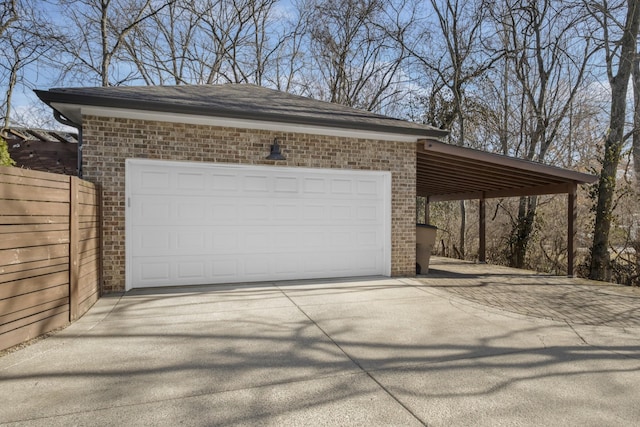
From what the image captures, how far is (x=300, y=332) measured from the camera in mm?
4461

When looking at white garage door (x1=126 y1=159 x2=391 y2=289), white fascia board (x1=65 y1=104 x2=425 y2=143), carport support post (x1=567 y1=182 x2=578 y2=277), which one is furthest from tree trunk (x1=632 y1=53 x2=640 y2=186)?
white garage door (x1=126 y1=159 x2=391 y2=289)

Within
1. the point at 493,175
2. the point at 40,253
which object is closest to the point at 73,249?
the point at 40,253

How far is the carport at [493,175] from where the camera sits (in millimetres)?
7844

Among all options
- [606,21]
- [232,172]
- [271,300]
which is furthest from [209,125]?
[606,21]

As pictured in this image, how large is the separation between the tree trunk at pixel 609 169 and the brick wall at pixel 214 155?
18.9 feet

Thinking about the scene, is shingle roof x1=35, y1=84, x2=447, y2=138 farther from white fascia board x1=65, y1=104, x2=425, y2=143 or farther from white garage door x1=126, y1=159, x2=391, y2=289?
white garage door x1=126, y1=159, x2=391, y2=289

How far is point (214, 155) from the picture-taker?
268 inches

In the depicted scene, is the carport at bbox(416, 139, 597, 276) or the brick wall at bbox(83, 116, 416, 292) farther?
the carport at bbox(416, 139, 597, 276)

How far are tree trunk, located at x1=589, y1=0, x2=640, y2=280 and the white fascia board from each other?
6013 mm

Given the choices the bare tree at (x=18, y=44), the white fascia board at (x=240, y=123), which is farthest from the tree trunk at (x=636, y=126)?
the bare tree at (x=18, y=44)

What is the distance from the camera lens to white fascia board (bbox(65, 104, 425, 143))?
614cm

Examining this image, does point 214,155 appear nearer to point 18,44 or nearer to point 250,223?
point 250,223

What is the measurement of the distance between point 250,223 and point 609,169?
956cm

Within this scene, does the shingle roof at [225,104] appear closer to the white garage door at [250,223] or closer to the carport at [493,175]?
the carport at [493,175]
